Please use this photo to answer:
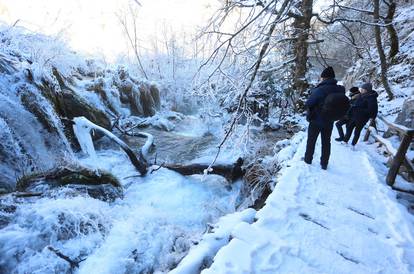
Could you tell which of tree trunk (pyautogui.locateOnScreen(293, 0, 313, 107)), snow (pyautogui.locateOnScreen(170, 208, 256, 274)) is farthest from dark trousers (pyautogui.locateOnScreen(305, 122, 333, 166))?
tree trunk (pyautogui.locateOnScreen(293, 0, 313, 107))

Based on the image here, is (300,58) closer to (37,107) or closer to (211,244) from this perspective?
(37,107)

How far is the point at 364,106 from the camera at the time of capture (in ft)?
20.1

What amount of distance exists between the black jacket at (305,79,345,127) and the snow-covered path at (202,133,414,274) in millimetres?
888

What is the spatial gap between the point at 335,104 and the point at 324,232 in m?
1.99

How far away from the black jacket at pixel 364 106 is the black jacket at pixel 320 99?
2.21 meters

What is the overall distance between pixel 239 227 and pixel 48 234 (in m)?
3.03

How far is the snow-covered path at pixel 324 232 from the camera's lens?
2.57m

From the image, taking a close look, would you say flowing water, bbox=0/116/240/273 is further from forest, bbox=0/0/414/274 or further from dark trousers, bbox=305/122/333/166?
dark trousers, bbox=305/122/333/166

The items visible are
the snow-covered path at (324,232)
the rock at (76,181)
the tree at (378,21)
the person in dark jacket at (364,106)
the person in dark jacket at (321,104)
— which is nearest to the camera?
the snow-covered path at (324,232)

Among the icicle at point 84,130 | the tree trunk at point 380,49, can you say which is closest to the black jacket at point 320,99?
the icicle at point 84,130

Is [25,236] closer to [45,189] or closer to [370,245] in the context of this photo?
[45,189]

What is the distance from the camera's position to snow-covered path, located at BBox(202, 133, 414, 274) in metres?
2.57

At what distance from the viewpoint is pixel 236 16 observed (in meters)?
4.12

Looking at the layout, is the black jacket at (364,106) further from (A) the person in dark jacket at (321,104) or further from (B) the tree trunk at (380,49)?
(B) the tree trunk at (380,49)
